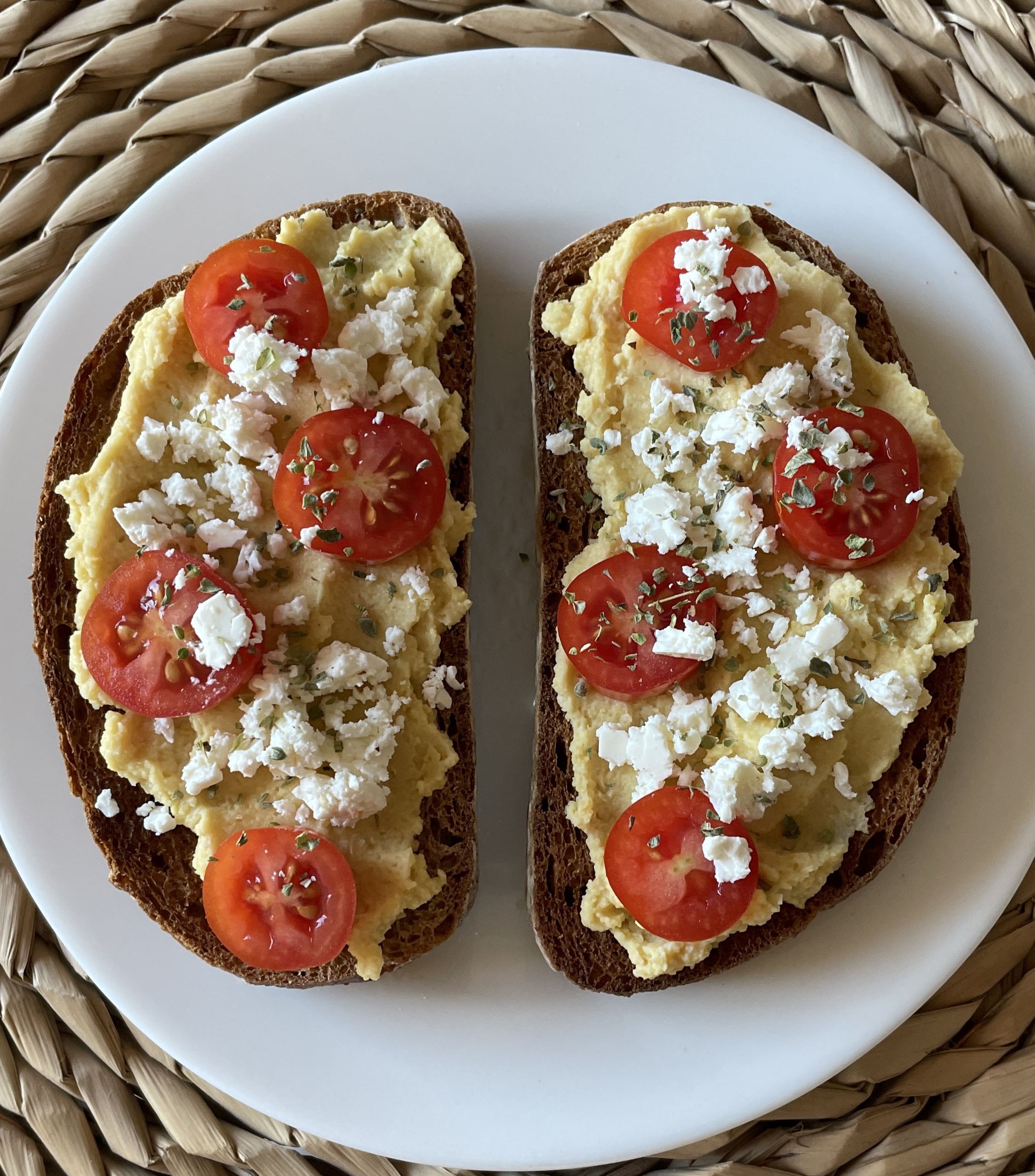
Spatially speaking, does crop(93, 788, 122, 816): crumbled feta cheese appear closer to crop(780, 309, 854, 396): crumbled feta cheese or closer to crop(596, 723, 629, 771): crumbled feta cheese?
crop(596, 723, 629, 771): crumbled feta cheese

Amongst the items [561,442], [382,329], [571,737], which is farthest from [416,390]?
[571,737]

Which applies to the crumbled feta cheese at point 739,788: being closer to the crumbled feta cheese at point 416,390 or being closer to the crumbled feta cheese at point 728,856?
the crumbled feta cheese at point 728,856

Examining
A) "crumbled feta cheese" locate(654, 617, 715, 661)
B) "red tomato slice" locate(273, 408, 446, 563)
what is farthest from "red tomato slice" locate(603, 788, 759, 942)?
"red tomato slice" locate(273, 408, 446, 563)

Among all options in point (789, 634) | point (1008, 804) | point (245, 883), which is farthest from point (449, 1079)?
point (1008, 804)

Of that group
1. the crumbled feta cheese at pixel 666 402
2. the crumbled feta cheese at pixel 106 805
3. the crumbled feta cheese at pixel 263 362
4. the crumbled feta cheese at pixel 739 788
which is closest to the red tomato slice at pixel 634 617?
the crumbled feta cheese at pixel 739 788

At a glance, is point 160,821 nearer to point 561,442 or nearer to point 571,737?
point 571,737

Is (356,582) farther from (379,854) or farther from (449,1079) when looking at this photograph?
(449,1079)

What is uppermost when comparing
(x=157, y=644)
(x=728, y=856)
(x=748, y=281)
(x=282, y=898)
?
(x=748, y=281)
